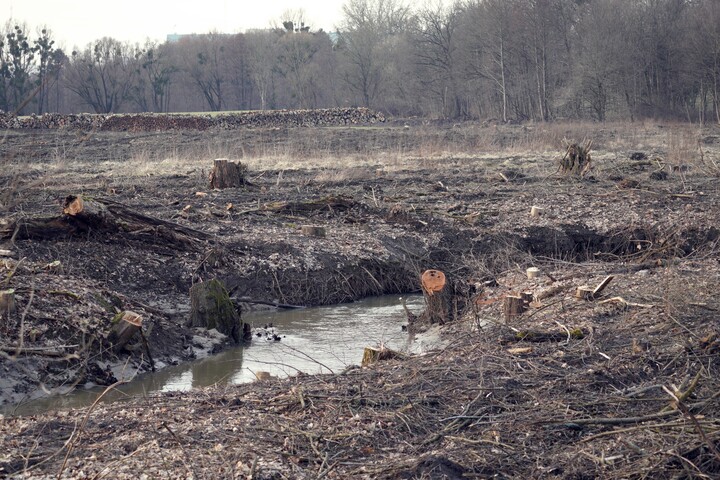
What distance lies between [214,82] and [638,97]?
33.8m

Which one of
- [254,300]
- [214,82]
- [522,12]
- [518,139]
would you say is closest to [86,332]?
[254,300]

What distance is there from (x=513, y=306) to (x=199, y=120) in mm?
30389

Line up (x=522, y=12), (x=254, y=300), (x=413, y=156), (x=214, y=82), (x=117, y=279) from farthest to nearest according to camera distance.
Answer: (x=214, y=82), (x=522, y=12), (x=413, y=156), (x=254, y=300), (x=117, y=279)

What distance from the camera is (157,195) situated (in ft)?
52.0

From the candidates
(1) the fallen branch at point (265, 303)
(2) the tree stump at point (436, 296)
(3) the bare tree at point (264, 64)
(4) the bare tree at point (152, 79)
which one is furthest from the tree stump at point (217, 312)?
(3) the bare tree at point (264, 64)

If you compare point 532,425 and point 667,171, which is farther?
point 667,171

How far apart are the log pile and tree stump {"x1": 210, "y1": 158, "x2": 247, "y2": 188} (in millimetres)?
17099

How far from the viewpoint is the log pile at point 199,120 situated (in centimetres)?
3425

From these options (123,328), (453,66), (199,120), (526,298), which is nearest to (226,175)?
(123,328)

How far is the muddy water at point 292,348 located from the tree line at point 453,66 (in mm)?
22827

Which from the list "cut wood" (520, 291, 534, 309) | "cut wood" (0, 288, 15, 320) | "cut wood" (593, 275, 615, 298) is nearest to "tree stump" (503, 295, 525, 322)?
"cut wood" (520, 291, 534, 309)

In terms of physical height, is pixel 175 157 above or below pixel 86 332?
above

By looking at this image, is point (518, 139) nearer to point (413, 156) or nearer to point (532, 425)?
point (413, 156)

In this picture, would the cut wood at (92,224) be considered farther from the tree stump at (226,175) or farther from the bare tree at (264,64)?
the bare tree at (264,64)
